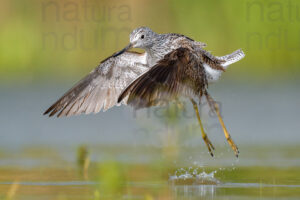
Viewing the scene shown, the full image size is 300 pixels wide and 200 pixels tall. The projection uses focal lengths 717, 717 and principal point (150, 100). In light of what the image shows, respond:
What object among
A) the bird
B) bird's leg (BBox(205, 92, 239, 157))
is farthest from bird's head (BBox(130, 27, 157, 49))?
bird's leg (BBox(205, 92, 239, 157))

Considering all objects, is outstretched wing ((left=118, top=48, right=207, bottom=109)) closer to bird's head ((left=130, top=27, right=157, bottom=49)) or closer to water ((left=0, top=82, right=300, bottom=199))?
water ((left=0, top=82, right=300, bottom=199))

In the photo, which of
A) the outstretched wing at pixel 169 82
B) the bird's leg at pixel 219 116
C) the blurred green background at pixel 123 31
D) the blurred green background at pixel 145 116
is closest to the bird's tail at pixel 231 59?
the bird's leg at pixel 219 116

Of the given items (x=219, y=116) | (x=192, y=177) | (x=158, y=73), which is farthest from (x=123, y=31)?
(x=158, y=73)

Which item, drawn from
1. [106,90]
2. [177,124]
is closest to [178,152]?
[177,124]

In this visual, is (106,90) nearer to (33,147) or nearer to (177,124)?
(177,124)

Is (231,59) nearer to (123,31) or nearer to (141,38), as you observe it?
(141,38)

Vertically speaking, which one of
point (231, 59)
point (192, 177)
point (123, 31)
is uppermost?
point (123, 31)
